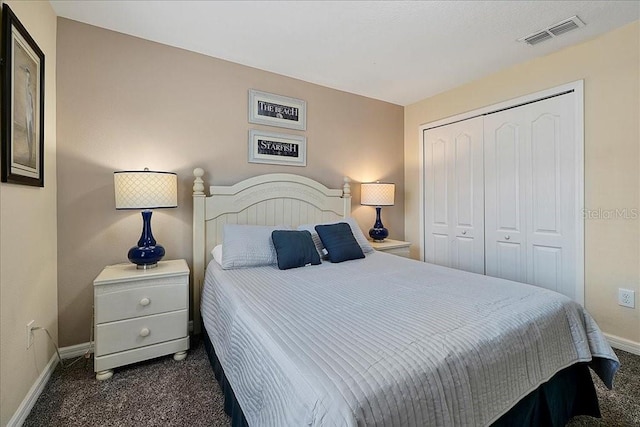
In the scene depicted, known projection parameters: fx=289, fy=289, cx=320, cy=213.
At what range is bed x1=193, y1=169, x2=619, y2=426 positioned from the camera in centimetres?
82

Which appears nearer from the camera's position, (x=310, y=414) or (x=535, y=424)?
(x=310, y=414)

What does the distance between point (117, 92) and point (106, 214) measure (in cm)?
92

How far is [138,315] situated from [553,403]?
7.52 feet

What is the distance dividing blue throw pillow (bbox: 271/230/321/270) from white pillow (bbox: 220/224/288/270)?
83 mm

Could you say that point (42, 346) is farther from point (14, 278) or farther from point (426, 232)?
point (426, 232)

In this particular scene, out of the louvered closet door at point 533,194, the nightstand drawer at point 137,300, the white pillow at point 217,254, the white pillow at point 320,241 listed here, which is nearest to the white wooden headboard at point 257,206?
the white pillow at point 217,254

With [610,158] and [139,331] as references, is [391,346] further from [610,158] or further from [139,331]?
[610,158]

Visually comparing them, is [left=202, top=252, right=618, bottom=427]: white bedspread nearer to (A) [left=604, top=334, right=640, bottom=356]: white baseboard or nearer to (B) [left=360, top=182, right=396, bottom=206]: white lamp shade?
(A) [left=604, top=334, right=640, bottom=356]: white baseboard

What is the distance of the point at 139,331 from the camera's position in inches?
72.9

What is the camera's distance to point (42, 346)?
176 cm

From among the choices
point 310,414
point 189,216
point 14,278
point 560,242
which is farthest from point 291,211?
point 560,242

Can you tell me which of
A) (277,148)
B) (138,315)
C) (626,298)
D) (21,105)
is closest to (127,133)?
(21,105)

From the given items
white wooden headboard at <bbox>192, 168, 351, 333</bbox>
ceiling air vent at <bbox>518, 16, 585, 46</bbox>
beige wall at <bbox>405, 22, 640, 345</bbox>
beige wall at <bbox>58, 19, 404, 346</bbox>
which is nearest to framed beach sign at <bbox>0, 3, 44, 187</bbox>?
beige wall at <bbox>58, 19, 404, 346</bbox>

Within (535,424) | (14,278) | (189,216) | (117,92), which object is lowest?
(535,424)
